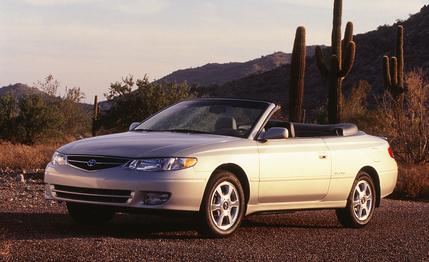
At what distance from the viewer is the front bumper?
8.72m

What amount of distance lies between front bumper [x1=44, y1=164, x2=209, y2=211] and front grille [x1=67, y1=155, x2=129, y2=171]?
2.4 inches

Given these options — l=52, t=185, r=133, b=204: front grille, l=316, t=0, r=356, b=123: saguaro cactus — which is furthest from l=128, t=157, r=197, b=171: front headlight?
l=316, t=0, r=356, b=123: saguaro cactus

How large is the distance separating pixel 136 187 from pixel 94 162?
0.57 metres

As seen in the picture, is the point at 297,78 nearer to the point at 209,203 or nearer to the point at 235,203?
the point at 235,203

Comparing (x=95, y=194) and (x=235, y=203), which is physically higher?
(x=95, y=194)

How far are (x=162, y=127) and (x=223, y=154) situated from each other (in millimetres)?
1394

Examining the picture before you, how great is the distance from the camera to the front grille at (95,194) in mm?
8820

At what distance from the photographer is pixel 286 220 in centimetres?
1178

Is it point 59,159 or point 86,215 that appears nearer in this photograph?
point 59,159

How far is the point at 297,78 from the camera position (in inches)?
1002

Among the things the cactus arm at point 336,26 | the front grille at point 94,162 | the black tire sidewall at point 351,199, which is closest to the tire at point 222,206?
the front grille at point 94,162

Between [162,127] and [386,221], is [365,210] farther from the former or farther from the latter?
[162,127]

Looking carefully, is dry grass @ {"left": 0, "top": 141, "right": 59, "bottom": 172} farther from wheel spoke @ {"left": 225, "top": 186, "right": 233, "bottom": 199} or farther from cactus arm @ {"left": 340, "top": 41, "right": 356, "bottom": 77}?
wheel spoke @ {"left": 225, "top": 186, "right": 233, "bottom": 199}

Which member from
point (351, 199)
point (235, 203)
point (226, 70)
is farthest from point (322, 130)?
→ point (226, 70)
